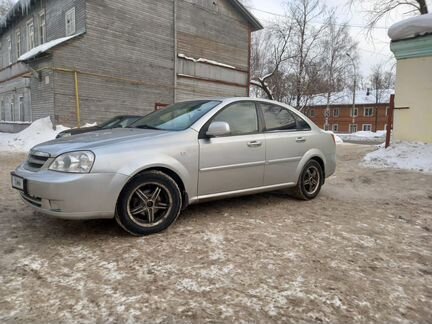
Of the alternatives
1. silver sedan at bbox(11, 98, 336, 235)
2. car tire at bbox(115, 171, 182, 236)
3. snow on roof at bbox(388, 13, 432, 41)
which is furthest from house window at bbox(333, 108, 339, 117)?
car tire at bbox(115, 171, 182, 236)

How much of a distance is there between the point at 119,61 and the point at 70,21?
2785 mm

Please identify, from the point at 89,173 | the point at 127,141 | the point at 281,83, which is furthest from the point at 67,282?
the point at 281,83

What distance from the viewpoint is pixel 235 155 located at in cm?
425

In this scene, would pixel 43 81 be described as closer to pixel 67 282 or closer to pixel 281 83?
pixel 67 282

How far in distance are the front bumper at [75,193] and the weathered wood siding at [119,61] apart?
498 inches

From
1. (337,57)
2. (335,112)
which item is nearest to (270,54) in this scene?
(337,57)

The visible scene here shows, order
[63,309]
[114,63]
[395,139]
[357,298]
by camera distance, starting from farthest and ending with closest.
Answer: [114,63] → [395,139] → [357,298] → [63,309]

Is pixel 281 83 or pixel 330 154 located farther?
pixel 281 83

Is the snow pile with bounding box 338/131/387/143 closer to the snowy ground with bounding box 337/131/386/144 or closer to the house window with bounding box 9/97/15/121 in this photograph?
the snowy ground with bounding box 337/131/386/144

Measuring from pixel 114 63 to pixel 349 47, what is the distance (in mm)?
32651

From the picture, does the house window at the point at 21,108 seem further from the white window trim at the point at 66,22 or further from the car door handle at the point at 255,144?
the car door handle at the point at 255,144

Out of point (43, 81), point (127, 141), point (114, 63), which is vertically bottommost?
point (127, 141)

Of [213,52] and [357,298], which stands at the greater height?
[213,52]

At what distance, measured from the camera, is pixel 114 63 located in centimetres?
1628
